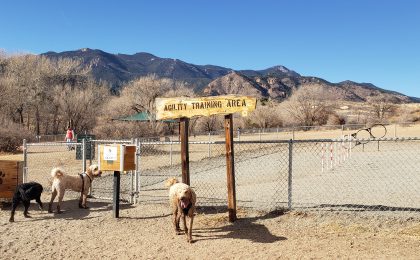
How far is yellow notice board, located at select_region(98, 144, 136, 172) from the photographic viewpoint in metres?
8.22

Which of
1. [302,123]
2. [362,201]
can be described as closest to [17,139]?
[362,201]

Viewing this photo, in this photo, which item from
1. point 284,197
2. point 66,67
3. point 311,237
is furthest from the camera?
point 66,67

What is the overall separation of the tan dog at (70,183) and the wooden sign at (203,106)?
2.24 metres

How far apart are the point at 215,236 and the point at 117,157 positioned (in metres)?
2.68

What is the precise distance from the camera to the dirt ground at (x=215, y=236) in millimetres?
6066

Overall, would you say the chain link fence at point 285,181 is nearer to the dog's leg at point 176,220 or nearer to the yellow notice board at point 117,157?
the yellow notice board at point 117,157

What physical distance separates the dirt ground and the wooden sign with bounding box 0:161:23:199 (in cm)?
103

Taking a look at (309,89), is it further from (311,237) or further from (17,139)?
(311,237)

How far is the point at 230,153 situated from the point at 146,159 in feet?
45.6

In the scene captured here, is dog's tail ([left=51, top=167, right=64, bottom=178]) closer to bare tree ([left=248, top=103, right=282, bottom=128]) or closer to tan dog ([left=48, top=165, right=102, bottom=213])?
tan dog ([left=48, top=165, right=102, bottom=213])

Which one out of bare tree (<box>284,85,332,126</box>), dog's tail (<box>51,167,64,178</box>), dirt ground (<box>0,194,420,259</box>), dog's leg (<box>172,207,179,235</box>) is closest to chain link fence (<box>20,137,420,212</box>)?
dirt ground (<box>0,194,420,259</box>)

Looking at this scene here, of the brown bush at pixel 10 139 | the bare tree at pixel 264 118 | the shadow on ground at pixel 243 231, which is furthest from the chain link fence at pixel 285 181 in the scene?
the bare tree at pixel 264 118

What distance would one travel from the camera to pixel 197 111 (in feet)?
26.3

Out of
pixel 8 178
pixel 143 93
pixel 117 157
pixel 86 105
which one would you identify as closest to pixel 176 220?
pixel 117 157
